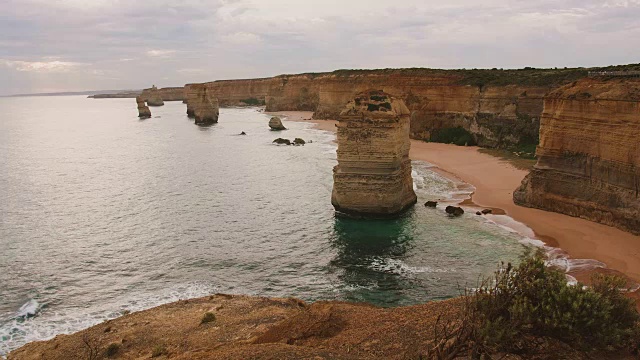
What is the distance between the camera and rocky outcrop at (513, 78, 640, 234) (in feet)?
71.6

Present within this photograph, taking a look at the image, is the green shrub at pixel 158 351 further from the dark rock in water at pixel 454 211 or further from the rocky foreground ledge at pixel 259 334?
the dark rock in water at pixel 454 211

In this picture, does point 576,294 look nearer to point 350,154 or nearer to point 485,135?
point 350,154

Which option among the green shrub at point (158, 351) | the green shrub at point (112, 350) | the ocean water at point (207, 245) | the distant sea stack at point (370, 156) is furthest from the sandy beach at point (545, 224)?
the green shrub at point (112, 350)

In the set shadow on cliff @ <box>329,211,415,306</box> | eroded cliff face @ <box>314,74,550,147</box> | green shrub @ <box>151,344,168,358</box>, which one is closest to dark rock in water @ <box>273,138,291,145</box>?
eroded cliff face @ <box>314,74,550,147</box>

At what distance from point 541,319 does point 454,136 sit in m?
48.4

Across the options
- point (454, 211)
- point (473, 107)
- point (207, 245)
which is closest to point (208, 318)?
point (207, 245)

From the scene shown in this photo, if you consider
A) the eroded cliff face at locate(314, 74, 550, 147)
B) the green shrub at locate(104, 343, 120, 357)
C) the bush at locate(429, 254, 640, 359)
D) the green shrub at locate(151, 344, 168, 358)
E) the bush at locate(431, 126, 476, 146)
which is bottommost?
the green shrub at locate(104, 343, 120, 357)

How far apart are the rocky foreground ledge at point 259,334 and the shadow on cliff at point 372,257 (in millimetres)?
3521

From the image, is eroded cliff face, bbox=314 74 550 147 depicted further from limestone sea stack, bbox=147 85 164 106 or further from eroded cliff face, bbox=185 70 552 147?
limestone sea stack, bbox=147 85 164 106

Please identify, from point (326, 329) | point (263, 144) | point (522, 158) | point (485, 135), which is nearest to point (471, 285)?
point (326, 329)

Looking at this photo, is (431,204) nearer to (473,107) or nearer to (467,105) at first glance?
(473,107)

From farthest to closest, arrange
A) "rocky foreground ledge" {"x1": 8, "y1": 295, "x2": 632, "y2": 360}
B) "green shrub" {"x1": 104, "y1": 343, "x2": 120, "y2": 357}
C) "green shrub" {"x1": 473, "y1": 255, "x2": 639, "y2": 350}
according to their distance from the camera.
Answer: "green shrub" {"x1": 104, "y1": 343, "x2": 120, "y2": 357} → "rocky foreground ledge" {"x1": 8, "y1": 295, "x2": 632, "y2": 360} → "green shrub" {"x1": 473, "y1": 255, "x2": 639, "y2": 350}

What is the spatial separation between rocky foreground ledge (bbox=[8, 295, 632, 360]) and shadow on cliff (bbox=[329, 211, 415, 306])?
3.52m

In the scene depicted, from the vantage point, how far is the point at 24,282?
19.6 m
